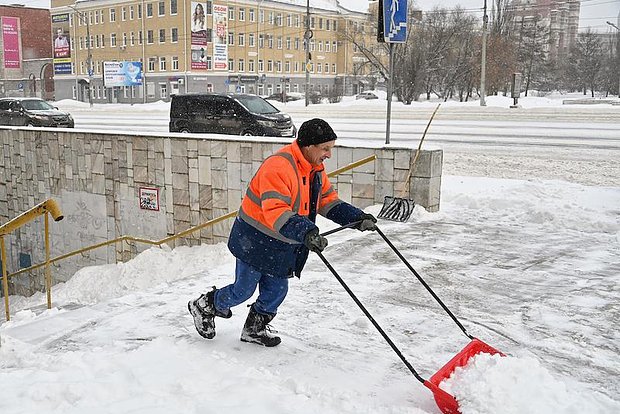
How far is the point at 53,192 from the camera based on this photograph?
14805 mm

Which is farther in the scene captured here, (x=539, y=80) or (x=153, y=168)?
(x=539, y=80)

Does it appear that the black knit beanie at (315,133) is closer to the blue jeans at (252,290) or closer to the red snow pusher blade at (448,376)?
the blue jeans at (252,290)

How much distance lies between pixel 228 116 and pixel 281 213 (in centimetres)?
1377

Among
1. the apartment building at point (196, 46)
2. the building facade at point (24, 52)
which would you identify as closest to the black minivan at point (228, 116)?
the apartment building at point (196, 46)

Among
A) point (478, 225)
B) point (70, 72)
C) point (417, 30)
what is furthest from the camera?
point (70, 72)

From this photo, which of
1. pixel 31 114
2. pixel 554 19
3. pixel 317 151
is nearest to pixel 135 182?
pixel 317 151

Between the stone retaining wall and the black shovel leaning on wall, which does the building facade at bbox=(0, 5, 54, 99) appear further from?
the black shovel leaning on wall

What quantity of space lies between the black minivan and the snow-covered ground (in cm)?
925

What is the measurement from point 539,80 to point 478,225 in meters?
54.0

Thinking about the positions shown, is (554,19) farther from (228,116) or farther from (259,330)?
(259,330)

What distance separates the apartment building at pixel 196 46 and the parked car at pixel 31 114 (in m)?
34.1

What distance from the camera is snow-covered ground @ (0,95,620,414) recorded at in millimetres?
3594

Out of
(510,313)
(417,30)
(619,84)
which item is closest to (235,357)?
(510,313)

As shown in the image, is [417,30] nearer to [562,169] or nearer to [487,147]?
[487,147]
